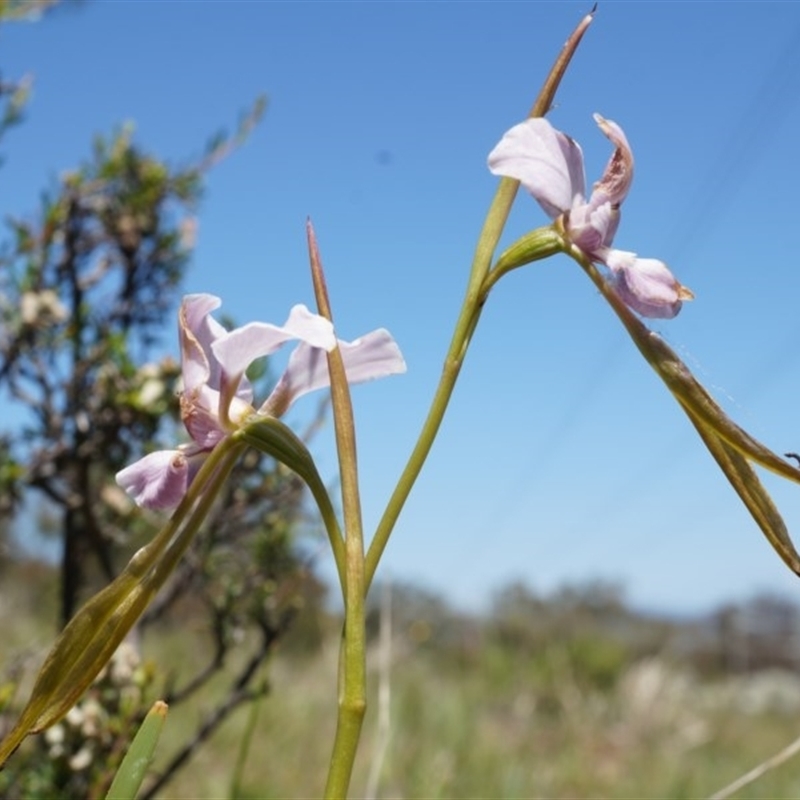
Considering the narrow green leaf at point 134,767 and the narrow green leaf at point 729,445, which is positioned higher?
the narrow green leaf at point 729,445

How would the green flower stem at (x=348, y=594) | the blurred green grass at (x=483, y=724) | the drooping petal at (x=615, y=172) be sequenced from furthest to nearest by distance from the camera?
the blurred green grass at (x=483, y=724)
the drooping petal at (x=615, y=172)
the green flower stem at (x=348, y=594)

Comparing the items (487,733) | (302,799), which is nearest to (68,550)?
(302,799)

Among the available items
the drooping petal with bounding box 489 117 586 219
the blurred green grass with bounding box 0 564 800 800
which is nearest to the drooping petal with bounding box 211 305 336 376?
the drooping petal with bounding box 489 117 586 219

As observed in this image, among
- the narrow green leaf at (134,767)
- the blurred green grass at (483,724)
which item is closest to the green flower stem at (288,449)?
the narrow green leaf at (134,767)

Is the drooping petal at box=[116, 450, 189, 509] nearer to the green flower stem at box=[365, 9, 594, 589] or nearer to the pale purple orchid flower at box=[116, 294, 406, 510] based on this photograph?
the pale purple orchid flower at box=[116, 294, 406, 510]

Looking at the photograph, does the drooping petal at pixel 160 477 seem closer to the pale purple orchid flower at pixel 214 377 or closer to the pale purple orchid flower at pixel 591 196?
the pale purple orchid flower at pixel 214 377

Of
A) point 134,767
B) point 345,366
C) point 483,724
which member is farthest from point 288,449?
point 483,724
